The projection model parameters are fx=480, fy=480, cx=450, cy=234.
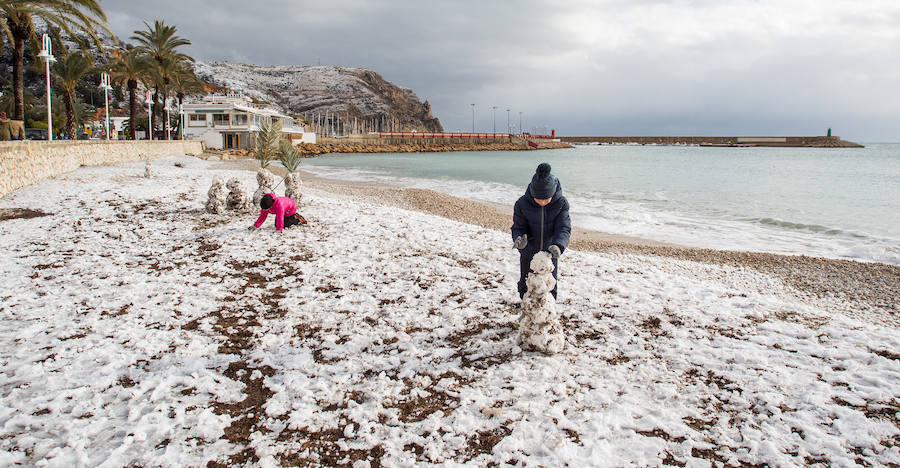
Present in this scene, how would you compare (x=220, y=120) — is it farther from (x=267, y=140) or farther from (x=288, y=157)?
(x=288, y=157)

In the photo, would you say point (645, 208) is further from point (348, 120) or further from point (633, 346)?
point (348, 120)

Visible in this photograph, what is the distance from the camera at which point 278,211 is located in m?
9.99

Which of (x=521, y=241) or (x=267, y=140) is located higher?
(x=267, y=140)

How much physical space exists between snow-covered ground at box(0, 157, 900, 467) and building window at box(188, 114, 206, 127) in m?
Result: 62.0

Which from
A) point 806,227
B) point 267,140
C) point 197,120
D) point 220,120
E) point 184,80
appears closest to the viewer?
point 267,140

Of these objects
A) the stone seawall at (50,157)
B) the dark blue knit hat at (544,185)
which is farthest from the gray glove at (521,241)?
the stone seawall at (50,157)

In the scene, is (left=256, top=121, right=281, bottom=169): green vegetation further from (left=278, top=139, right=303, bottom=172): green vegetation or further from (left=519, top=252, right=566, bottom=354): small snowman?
(left=519, top=252, right=566, bottom=354): small snowman

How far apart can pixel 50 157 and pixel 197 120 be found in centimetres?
5229

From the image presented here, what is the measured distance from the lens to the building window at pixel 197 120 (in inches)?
2491

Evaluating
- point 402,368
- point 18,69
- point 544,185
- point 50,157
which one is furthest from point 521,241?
point 18,69

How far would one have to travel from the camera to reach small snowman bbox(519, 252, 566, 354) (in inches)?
200

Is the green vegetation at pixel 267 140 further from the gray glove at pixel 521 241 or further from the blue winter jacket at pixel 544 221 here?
the gray glove at pixel 521 241

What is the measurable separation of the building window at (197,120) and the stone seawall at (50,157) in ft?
121

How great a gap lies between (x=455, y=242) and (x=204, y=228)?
5448 mm
